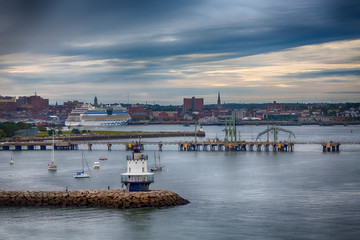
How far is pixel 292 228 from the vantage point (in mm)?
23234

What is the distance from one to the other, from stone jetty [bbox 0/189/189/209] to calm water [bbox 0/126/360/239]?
0.39m

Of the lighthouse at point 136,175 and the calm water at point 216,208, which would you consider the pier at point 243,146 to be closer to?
the calm water at point 216,208

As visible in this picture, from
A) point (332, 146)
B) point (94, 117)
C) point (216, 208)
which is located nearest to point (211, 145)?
point (332, 146)

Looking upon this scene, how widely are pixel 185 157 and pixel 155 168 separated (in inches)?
540

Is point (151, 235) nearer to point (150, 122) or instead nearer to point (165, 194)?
point (165, 194)

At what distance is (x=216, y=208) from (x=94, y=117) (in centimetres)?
12961

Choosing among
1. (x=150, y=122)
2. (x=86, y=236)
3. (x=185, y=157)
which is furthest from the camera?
(x=150, y=122)

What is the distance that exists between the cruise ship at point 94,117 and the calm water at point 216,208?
10827cm

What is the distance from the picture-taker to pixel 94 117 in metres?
155

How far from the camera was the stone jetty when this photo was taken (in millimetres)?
25641

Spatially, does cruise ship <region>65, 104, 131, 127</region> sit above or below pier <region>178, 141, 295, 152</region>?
above

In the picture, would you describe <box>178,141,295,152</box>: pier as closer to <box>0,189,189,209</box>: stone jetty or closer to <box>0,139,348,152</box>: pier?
<box>0,139,348,152</box>: pier

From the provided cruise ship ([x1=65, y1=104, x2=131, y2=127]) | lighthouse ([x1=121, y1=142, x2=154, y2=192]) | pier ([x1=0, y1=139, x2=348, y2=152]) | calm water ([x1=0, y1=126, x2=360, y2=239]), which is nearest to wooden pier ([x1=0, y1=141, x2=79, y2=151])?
pier ([x1=0, y1=139, x2=348, y2=152])

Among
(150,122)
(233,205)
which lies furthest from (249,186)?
(150,122)
